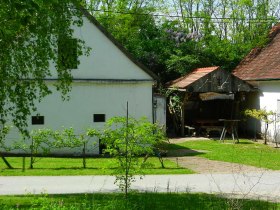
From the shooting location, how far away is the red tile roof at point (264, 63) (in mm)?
28016

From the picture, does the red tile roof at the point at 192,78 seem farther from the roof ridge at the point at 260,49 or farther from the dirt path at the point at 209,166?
the dirt path at the point at 209,166

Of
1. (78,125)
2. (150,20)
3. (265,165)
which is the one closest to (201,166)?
(265,165)

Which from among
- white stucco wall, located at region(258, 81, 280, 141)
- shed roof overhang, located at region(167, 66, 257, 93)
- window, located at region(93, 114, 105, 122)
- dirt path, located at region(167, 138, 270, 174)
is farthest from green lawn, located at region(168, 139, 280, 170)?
window, located at region(93, 114, 105, 122)

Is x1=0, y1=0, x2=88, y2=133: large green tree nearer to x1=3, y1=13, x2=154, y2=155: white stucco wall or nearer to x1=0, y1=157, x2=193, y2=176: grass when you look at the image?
x1=0, y1=157, x2=193, y2=176: grass

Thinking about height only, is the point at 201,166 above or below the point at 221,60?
below

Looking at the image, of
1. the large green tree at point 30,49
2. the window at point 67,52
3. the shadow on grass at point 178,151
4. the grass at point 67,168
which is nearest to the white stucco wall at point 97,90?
the shadow on grass at point 178,151

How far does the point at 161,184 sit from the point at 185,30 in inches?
1102

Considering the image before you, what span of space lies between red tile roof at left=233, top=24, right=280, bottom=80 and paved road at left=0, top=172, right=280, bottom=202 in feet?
39.4

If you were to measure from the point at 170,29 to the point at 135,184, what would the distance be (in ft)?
83.2

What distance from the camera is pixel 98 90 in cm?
2381

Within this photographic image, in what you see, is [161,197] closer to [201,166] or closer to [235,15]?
[201,166]

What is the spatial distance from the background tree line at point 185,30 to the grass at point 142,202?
897 inches

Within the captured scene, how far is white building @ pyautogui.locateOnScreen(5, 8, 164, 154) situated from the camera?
76.4ft

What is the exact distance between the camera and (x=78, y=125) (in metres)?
23.5
